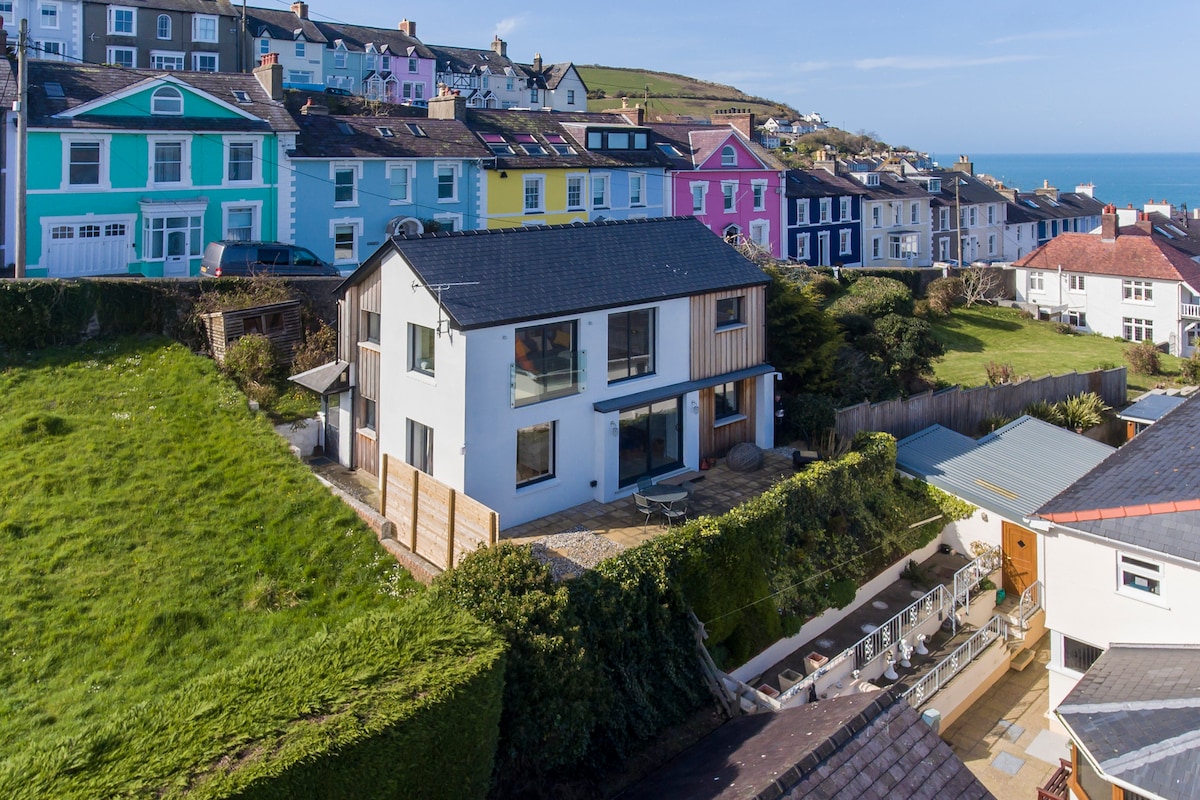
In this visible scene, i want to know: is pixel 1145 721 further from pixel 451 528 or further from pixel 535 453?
pixel 535 453

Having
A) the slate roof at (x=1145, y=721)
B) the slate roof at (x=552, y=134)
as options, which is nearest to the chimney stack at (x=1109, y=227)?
the slate roof at (x=552, y=134)

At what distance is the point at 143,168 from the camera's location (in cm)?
3183

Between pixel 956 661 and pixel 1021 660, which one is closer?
pixel 956 661

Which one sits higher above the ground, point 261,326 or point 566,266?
point 566,266

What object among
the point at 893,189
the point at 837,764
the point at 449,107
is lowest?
the point at 837,764

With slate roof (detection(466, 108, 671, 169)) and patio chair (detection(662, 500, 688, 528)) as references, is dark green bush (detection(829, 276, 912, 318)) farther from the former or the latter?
patio chair (detection(662, 500, 688, 528))

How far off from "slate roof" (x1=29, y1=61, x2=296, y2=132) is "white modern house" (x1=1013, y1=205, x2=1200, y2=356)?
133ft

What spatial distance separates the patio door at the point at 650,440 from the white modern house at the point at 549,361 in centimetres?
4

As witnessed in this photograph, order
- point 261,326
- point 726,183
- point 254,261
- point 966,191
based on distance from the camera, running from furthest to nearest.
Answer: point 966,191
point 726,183
point 254,261
point 261,326

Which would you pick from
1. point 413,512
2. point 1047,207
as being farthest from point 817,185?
point 413,512

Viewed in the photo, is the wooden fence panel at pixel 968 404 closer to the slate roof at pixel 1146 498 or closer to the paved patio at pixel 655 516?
the paved patio at pixel 655 516

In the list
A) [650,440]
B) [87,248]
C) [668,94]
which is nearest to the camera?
[650,440]

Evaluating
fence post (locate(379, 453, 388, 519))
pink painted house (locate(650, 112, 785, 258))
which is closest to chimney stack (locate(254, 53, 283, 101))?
pink painted house (locate(650, 112, 785, 258))

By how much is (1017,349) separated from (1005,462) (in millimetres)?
20276
